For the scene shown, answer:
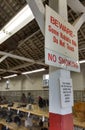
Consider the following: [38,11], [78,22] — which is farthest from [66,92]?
[78,22]

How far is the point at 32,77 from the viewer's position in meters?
11.6

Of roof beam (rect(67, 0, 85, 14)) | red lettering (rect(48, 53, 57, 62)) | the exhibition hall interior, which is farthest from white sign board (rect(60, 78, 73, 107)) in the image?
roof beam (rect(67, 0, 85, 14))

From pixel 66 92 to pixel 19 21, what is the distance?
2.09 metres

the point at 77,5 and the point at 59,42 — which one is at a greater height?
the point at 77,5

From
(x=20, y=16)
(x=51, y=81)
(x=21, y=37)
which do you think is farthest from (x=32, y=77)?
(x=51, y=81)

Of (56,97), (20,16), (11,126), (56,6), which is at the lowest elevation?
(11,126)

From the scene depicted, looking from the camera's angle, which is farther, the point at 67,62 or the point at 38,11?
Result: the point at 67,62

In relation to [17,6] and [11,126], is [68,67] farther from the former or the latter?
[11,126]

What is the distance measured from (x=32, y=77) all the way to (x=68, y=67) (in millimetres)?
9760

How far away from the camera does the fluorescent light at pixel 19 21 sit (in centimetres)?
299

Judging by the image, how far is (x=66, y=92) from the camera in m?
1.88

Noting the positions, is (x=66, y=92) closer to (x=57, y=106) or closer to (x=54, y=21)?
(x=57, y=106)

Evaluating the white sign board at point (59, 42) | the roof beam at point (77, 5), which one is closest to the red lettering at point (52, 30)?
the white sign board at point (59, 42)

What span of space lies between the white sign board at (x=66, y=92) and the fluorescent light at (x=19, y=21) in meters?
1.62
